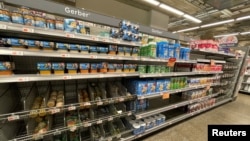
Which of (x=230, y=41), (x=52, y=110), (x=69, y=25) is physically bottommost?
(x=52, y=110)

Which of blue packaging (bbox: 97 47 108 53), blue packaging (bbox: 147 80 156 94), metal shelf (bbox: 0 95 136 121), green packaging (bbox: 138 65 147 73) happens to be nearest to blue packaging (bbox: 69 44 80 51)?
blue packaging (bbox: 97 47 108 53)

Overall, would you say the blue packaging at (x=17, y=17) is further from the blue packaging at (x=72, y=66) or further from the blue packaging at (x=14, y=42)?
the blue packaging at (x=72, y=66)

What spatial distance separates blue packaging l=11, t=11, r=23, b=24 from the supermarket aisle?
233 centimetres

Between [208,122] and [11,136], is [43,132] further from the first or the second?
[208,122]

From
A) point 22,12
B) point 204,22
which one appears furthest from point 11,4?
point 204,22

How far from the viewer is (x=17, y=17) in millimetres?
1086

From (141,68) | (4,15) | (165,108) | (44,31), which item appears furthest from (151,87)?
(4,15)

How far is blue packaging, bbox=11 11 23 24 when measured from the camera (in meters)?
1.08

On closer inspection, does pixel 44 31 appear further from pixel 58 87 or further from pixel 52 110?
pixel 58 87

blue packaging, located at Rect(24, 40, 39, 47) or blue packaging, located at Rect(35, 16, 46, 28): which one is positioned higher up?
blue packaging, located at Rect(35, 16, 46, 28)

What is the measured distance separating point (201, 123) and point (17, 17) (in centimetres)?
360

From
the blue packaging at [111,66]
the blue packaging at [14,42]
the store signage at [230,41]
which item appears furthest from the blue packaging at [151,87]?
the store signage at [230,41]

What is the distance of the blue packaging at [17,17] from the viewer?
1076 millimetres

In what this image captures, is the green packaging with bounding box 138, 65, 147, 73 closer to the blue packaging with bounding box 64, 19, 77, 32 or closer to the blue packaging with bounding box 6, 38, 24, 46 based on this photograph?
the blue packaging with bounding box 64, 19, 77, 32
